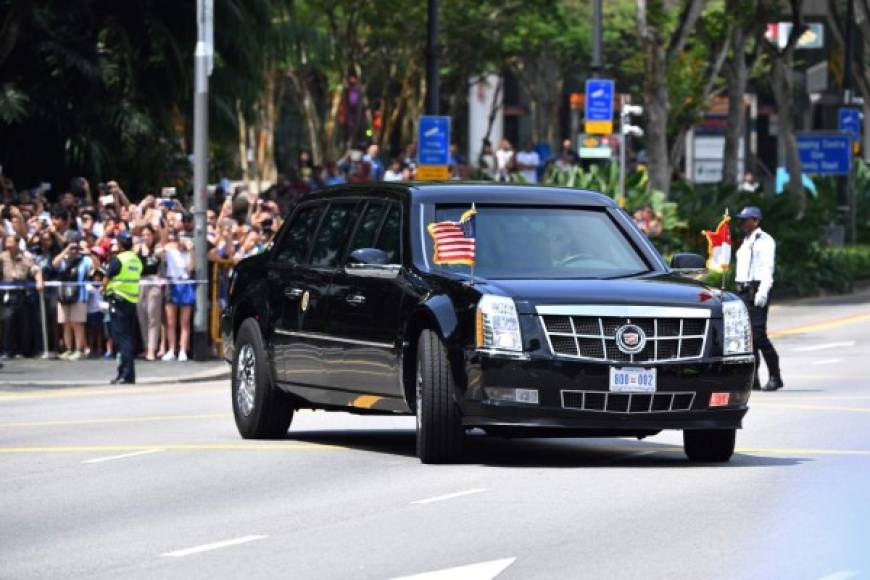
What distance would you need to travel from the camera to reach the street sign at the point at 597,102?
136 feet

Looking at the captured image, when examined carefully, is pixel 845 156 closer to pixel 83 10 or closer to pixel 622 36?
pixel 83 10

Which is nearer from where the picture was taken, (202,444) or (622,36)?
(202,444)

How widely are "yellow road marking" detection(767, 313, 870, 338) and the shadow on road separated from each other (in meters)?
17.0

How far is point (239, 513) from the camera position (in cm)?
1261

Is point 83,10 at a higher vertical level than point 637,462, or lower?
higher

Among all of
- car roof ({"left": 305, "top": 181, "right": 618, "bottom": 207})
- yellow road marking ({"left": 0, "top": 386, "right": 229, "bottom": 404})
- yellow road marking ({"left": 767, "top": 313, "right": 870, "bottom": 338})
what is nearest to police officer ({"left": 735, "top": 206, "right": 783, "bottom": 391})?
yellow road marking ({"left": 0, "top": 386, "right": 229, "bottom": 404})

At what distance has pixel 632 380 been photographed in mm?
14125

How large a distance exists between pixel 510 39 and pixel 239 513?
54665mm

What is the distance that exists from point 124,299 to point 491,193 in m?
10.9

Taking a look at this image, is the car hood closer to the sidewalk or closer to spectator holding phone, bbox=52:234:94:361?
the sidewalk

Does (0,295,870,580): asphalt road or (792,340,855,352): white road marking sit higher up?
(0,295,870,580): asphalt road

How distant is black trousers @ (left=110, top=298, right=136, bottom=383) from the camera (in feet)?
84.7

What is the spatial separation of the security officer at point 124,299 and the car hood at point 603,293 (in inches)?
466

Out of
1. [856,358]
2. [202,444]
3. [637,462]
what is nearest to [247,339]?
[202,444]
